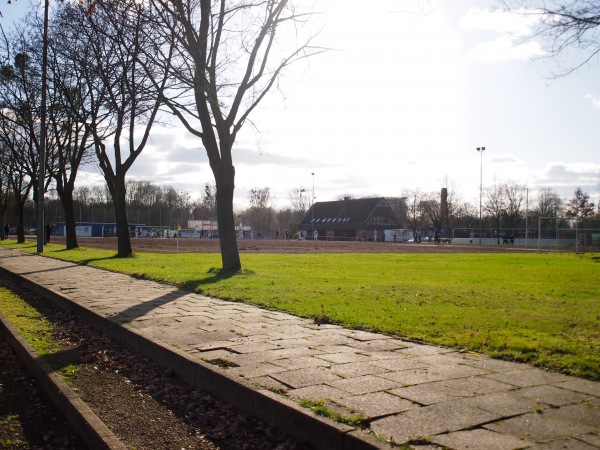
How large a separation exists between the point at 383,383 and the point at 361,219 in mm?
104328

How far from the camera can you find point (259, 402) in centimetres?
466

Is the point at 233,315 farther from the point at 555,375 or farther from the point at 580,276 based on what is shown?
the point at 580,276

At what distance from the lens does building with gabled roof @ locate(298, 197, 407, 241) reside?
4188 inches

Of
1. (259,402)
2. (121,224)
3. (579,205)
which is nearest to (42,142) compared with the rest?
(121,224)

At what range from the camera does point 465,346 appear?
6.35 m

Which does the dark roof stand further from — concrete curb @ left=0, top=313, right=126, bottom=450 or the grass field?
concrete curb @ left=0, top=313, right=126, bottom=450

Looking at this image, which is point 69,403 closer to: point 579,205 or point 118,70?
point 118,70

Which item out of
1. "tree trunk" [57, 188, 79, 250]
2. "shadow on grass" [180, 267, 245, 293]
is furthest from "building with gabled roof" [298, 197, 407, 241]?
"shadow on grass" [180, 267, 245, 293]

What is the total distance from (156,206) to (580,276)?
111003mm

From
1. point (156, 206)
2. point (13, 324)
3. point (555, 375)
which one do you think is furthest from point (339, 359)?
point (156, 206)

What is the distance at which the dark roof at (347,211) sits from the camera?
108312mm

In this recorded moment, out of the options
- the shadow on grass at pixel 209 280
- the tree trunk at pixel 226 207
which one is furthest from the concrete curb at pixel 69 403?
the tree trunk at pixel 226 207

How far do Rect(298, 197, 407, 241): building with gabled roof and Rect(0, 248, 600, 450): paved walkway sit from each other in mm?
94073

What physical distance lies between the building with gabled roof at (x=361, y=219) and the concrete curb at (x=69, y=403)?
94693 millimetres
